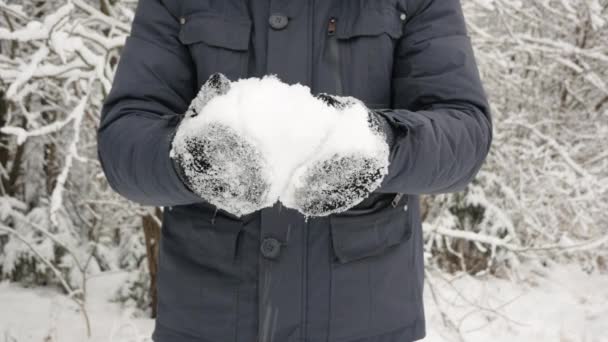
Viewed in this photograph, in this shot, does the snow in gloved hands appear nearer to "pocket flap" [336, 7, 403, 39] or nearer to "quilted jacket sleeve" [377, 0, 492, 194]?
"quilted jacket sleeve" [377, 0, 492, 194]

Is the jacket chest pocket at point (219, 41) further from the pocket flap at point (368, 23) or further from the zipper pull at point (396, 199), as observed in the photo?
the zipper pull at point (396, 199)

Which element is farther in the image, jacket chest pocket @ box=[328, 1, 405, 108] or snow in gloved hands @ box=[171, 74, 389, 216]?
jacket chest pocket @ box=[328, 1, 405, 108]

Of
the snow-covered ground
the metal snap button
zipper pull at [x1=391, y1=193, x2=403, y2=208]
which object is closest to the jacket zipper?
the metal snap button

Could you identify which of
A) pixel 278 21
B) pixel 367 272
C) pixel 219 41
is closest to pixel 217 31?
pixel 219 41

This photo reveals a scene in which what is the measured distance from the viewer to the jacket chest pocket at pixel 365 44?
1277 mm

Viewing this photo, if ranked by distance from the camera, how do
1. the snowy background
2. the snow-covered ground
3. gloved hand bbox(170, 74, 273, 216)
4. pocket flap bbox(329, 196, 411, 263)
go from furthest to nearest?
the snowy background → the snow-covered ground → pocket flap bbox(329, 196, 411, 263) → gloved hand bbox(170, 74, 273, 216)

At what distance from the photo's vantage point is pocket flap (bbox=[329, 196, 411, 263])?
4.07 ft

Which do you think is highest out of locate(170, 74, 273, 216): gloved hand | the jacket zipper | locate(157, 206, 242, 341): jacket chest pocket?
the jacket zipper

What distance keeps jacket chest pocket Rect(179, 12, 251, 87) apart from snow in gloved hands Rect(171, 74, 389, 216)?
39cm

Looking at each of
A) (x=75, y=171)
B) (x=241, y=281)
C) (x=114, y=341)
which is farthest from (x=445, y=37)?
(x=75, y=171)

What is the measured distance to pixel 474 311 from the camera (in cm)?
420

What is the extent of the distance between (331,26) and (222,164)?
0.58 m

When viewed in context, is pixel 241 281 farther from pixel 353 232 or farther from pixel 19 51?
pixel 19 51

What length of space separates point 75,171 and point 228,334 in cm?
610
